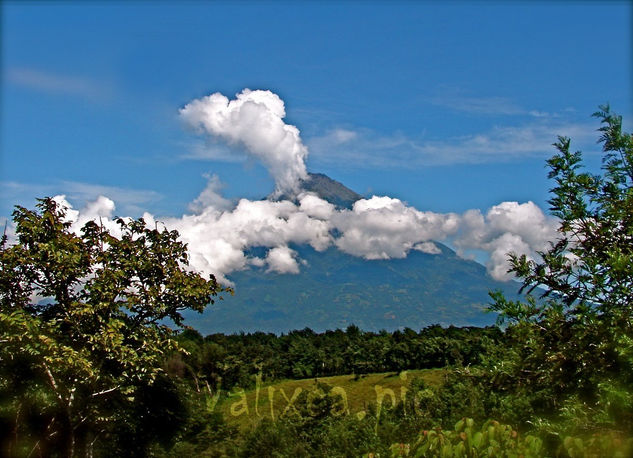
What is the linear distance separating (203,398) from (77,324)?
39.4 feet

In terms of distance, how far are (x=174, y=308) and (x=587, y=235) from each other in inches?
536

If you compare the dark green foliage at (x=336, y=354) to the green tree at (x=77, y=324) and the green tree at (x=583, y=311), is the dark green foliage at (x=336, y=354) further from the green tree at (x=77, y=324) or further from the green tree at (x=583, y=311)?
the green tree at (x=583, y=311)

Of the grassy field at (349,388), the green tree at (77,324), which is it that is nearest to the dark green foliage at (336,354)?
the grassy field at (349,388)

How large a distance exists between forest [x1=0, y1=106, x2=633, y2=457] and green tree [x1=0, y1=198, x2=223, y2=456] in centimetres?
5

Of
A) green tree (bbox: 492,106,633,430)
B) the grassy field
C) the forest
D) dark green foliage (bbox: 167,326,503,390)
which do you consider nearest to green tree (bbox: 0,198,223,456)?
the forest

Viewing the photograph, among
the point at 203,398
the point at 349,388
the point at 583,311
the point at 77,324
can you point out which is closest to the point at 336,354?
the point at 349,388

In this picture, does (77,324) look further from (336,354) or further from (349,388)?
(336,354)

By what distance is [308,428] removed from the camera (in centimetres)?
3694

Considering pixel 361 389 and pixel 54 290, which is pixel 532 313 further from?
pixel 361 389

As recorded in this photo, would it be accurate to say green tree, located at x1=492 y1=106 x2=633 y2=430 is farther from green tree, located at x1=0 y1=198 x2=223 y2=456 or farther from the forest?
green tree, located at x1=0 y1=198 x2=223 y2=456

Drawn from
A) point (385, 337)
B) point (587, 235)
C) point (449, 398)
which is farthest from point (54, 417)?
point (385, 337)

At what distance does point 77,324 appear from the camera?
16266 mm

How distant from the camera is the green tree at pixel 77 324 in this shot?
15688 millimetres

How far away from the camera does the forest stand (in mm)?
6083
